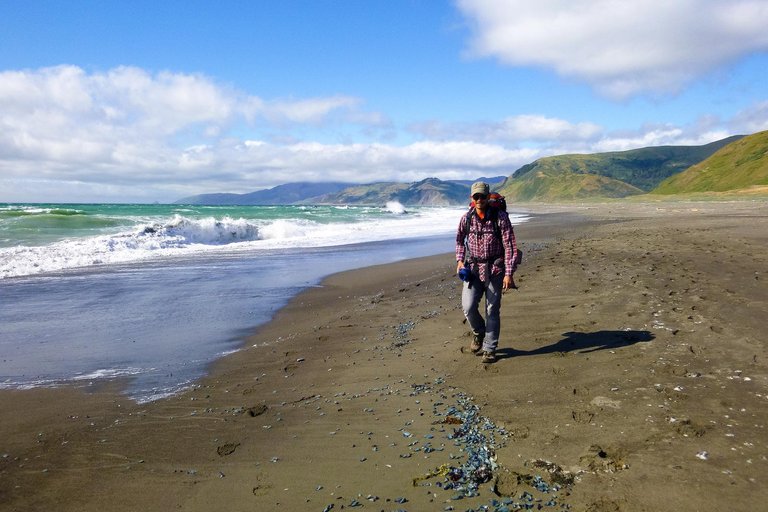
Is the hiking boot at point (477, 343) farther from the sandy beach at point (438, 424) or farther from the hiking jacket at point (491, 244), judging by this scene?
the hiking jacket at point (491, 244)

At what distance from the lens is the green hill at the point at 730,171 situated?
120m

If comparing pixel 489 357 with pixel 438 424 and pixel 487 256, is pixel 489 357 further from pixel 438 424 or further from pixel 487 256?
pixel 438 424

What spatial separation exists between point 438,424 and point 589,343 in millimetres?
3088

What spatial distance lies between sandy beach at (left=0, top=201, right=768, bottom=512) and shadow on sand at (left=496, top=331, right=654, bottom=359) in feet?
0.13

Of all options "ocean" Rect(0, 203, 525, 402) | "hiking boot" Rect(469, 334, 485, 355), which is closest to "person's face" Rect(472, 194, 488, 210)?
"hiking boot" Rect(469, 334, 485, 355)

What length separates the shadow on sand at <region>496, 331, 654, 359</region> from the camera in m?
6.48

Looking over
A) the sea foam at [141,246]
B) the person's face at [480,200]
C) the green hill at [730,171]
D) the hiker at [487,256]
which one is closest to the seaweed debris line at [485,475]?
the hiker at [487,256]

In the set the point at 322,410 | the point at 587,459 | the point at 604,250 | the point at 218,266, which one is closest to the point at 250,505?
the point at 322,410

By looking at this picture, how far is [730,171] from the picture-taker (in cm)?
13250

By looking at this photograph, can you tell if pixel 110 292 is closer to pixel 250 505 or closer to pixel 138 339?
pixel 138 339

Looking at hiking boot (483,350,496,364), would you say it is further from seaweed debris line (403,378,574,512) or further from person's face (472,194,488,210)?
person's face (472,194,488,210)

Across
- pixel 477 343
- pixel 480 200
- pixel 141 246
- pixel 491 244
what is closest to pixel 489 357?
pixel 477 343

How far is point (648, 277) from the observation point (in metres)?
10.9

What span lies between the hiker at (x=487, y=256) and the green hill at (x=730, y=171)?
434ft
